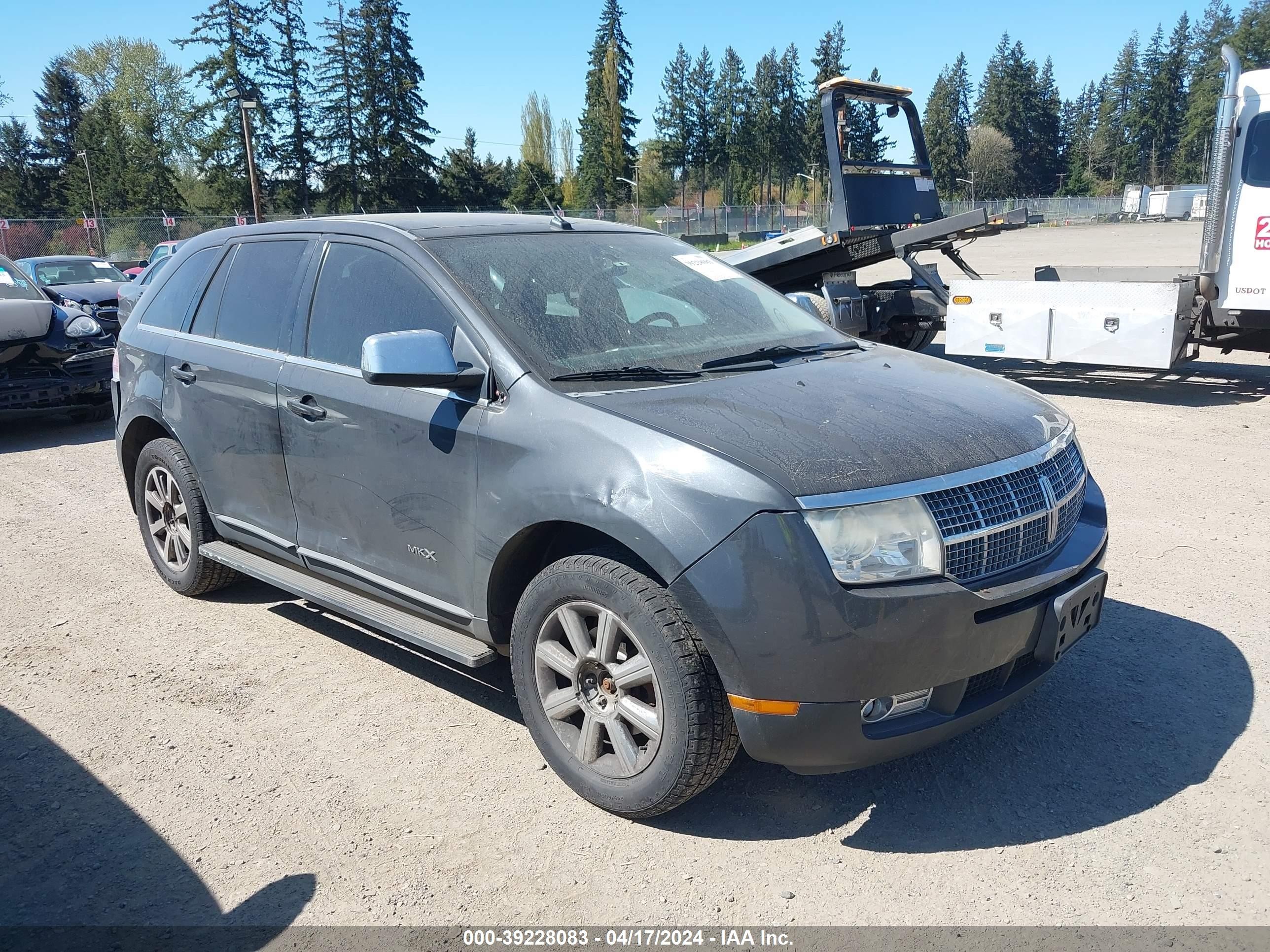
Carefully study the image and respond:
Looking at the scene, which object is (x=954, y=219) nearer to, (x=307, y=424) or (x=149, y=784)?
(x=307, y=424)

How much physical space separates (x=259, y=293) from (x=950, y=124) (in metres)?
137

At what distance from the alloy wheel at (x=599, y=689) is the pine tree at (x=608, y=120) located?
286 ft

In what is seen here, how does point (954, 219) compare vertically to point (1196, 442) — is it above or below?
above

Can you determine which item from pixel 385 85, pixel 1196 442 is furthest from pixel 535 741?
pixel 385 85

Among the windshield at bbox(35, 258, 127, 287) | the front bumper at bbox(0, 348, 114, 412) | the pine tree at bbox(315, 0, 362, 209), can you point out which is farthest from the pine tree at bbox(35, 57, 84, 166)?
the front bumper at bbox(0, 348, 114, 412)

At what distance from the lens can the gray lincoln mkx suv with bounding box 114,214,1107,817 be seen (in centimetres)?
271

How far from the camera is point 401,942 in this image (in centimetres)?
263

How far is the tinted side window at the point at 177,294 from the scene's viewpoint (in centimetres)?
497

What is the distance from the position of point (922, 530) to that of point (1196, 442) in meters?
6.41

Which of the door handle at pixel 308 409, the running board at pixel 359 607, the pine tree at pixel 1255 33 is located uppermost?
the pine tree at pixel 1255 33

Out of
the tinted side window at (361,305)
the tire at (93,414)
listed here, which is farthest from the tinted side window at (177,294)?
the tire at (93,414)

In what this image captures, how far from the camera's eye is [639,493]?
9.37 ft

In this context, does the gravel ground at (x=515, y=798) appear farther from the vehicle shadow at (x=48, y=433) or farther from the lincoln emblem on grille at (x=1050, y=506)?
the vehicle shadow at (x=48, y=433)

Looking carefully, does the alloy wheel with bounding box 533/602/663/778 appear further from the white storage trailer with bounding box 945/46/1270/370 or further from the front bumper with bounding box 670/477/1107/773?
the white storage trailer with bounding box 945/46/1270/370
